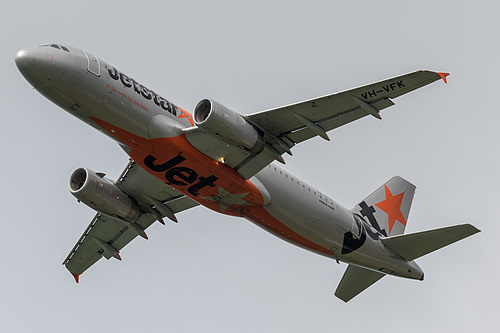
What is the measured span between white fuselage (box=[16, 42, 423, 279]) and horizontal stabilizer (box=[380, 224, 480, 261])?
43 centimetres

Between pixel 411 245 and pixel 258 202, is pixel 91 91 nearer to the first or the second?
pixel 258 202

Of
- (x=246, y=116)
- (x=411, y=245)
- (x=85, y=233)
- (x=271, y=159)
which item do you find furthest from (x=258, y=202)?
(x=85, y=233)

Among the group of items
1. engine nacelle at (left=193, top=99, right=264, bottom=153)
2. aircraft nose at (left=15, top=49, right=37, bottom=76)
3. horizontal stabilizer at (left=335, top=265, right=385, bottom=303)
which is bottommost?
horizontal stabilizer at (left=335, top=265, right=385, bottom=303)

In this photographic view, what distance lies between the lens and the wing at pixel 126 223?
1412 inches

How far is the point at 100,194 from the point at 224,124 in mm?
9052

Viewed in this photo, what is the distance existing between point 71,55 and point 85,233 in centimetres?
1279

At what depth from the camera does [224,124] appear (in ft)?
95.7

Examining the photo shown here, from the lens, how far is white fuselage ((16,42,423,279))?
2886cm

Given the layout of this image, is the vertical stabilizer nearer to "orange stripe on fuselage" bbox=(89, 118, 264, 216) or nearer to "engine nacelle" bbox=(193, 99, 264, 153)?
"orange stripe on fuselage" bbox=(89, 118, 264, 216)

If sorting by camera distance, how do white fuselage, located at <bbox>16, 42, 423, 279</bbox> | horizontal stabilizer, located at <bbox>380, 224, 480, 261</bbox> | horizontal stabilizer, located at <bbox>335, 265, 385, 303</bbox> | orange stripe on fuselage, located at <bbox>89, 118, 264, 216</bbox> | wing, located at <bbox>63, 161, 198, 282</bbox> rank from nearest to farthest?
1. white fuselage, located at <bbox>16, 42, 423, 279</bbox>
2. orange stripe on fuselage, located at <bbox>89, 118, 264, 216</bbox>
3. horizontal stabilizer, located at <bbox>380, 224, 480, 261</bbox>
4. wing, located at <bbox>63, 161, 198, 282</bbox>
5. horizontal stabilizer, located at <bbox>335, 265, 385, 303</bbox>

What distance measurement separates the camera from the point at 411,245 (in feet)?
119

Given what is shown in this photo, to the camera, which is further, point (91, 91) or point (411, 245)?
point (411, 245)

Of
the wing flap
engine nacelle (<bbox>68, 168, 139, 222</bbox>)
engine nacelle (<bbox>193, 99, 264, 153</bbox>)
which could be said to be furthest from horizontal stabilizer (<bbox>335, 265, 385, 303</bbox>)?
engine nacelle (<bbox>68, 168, 139, 222</bbox>)

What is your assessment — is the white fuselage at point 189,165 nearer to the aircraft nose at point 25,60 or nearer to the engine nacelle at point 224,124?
the aircraft nose at point 25,60
